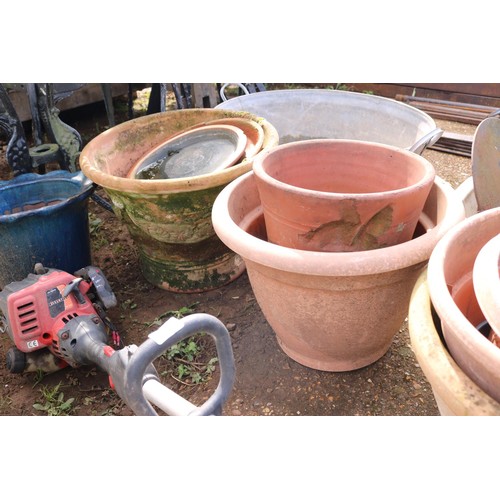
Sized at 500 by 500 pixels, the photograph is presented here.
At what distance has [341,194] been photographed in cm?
140

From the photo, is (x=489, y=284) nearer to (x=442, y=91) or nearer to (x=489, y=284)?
(x=489, y=284)

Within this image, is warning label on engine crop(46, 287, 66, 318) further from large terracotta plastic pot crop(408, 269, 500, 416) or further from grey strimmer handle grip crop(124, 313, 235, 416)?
large terracotta plastic pot crop(408, 269, 500, 416)

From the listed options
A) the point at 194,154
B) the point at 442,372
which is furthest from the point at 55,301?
the point at 442,372

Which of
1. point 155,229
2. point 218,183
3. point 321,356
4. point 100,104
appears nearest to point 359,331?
point 321,356

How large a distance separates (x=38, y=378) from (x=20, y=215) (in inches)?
30.3

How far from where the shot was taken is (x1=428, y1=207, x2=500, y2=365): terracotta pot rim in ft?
2.91

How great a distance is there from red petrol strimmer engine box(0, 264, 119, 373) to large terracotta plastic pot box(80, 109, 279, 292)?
1.30 feet

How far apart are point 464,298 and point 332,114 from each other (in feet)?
6.94

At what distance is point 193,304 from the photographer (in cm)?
236

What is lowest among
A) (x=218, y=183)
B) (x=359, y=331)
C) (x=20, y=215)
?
(x=359, y=331)

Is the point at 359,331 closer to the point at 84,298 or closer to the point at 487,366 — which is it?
the point at 487,366

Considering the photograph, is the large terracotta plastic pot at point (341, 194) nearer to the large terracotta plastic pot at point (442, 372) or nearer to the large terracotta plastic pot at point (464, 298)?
the large terracotta plastic pot at point (464, 298)

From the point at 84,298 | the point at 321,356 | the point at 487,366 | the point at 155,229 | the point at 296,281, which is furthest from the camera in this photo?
the point at 155,229

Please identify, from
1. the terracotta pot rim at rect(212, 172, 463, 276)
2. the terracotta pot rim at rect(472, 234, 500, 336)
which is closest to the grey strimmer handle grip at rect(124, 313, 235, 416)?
the terracotta pot rim at rect(212, 172, 463, 276)
